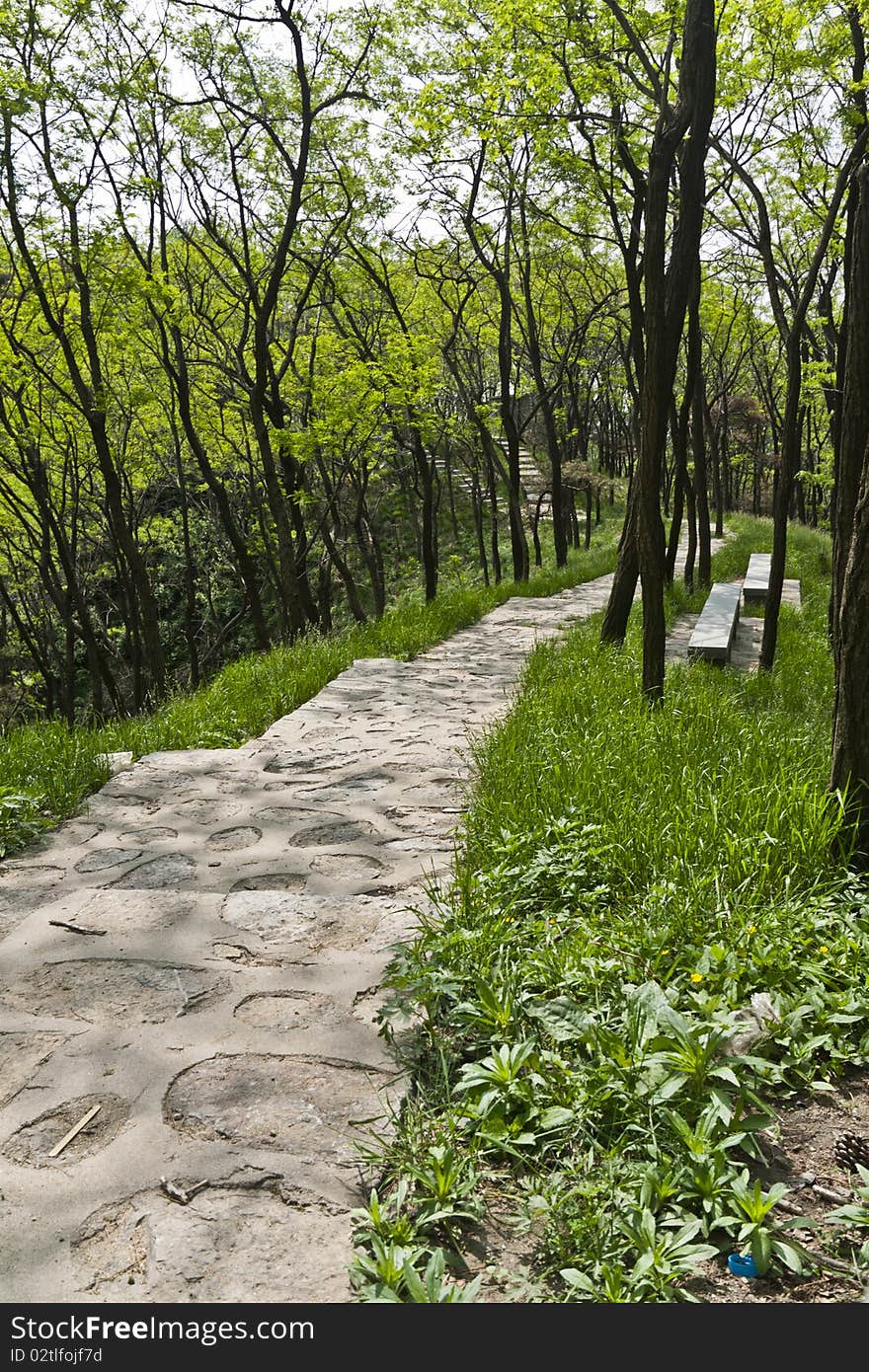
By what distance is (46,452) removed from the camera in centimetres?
1675

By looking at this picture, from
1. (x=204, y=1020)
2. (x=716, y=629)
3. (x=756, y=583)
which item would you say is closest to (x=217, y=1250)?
(x=204, y=1020)

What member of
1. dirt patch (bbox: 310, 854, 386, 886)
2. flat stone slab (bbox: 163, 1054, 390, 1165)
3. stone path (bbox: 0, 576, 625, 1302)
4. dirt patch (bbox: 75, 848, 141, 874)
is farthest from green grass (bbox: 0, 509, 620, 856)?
flat stone slab (bbox: 163, 1054, 390, 1165)

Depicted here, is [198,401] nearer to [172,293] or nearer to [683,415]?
[172,293]

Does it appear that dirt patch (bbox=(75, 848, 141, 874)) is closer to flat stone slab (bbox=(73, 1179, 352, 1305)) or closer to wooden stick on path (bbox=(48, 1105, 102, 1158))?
Answer: wooden stick on path (bbox=(48, 1105, 102, 1158))

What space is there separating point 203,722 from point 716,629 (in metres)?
5.66

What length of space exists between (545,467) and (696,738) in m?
→ 38.2

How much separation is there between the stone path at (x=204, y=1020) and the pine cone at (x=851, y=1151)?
3.66 ft

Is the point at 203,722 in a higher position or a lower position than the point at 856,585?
lower

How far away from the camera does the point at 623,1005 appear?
8.23 ft

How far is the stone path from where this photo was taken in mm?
1845

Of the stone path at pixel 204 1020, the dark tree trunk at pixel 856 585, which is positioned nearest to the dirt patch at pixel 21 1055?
the stone path at pixel 204 1020

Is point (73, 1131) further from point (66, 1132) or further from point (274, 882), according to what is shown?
point (274, 882)

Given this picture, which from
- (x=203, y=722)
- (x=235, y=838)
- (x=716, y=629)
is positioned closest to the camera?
(x=235, y=838)
